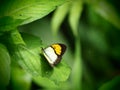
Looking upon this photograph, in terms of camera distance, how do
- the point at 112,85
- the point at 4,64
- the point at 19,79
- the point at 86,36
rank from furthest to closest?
the point at 86,36, the point at 19,79, the point at 112,85, the point at 4,64

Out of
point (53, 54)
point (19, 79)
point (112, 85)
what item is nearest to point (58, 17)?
point (19, 79)

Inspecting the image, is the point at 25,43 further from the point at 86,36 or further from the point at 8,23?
the point at 86,36

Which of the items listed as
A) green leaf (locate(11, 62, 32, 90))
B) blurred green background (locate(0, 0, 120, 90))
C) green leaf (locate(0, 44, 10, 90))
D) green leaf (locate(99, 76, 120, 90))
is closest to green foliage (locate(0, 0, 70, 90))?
green leaf (locate(0, 44, 10, 90))

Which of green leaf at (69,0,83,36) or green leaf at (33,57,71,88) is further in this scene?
green leaf at (69,0,83,36)

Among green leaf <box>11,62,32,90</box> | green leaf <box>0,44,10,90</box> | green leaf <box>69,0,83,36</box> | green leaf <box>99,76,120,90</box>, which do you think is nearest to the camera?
green leaf <box>0,44,10,90</box>

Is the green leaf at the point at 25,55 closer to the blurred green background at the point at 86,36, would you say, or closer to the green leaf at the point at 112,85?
the green leaf at the point at 112,85

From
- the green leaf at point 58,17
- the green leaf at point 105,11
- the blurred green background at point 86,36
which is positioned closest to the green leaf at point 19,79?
the blurred green background at point 86,36

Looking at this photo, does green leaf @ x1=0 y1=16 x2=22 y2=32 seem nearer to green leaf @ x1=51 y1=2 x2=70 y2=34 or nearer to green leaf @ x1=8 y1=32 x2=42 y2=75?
green leaf @ x1=8 y1=32 x2=42 y2=75
